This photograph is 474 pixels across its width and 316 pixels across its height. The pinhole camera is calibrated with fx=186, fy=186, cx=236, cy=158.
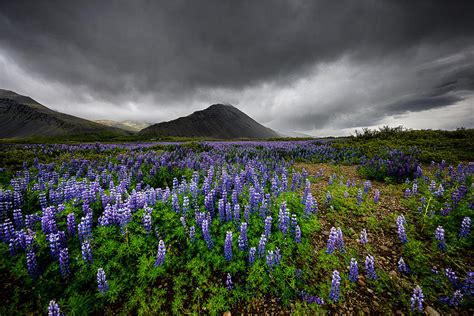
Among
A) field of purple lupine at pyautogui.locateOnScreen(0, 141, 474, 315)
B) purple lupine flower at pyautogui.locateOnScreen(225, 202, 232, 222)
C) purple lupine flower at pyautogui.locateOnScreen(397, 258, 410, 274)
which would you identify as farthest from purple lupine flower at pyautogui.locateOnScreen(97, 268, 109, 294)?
purple lupine flower at pyautogui.locateOnScreen(397, 258, 410, 274)

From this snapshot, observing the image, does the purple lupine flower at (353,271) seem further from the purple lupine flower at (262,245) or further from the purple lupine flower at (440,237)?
the purple lupine flower at (440,237)

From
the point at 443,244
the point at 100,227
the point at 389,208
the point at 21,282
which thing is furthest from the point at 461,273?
the point at 21,282

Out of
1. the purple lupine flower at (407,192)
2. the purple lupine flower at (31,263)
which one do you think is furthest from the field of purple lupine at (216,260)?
the purple lupine flower at (407,192)

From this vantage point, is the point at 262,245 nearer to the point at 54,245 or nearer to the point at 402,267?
the point at 402,267

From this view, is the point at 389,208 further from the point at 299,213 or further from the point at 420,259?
the point at 299,213

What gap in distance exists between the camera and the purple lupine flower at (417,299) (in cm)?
288

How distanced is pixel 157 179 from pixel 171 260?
4881mm

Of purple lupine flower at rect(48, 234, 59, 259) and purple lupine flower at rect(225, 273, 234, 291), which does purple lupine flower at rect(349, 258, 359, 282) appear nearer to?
purple lupine flower at rect(225, 273, 234, 291)

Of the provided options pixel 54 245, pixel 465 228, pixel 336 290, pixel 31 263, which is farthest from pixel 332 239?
pixel 31 263

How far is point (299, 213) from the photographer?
4.79m

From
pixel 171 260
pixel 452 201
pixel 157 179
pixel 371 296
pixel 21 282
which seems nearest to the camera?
pixel 21 282

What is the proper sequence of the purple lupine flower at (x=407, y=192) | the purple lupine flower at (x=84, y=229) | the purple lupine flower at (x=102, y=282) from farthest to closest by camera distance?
1. the purple lupine flower at (x=407, y=192)
2. the purple lupine flower at (x=84, y=229)
3. the purple lupine flower at (x=102, y=282)

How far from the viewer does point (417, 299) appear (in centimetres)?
294

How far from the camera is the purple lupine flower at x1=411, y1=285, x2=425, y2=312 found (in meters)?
2.88
